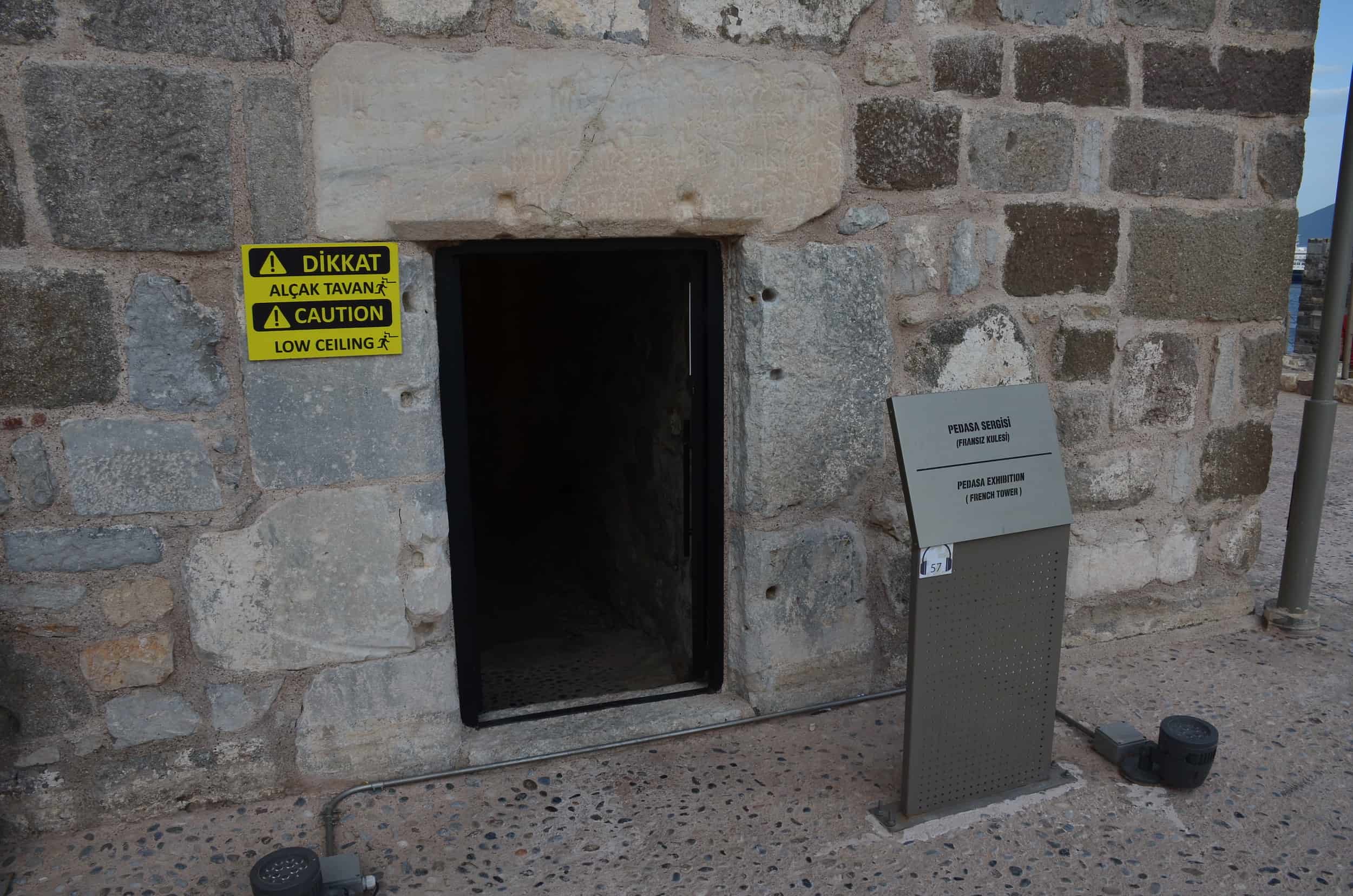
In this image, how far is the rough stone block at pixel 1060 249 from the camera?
261cm

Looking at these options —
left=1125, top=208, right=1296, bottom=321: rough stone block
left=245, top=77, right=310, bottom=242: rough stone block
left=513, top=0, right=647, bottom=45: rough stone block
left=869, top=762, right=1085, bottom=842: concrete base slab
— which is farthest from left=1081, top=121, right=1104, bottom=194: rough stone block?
left=245, top=77, right=310, bottom=242: rough stone block

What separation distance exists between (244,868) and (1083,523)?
7.87ft

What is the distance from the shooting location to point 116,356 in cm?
196

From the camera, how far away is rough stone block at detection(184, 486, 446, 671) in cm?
210

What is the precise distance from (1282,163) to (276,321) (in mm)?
2860

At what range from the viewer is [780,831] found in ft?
6.98

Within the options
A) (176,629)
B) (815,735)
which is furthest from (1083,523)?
(176,629)

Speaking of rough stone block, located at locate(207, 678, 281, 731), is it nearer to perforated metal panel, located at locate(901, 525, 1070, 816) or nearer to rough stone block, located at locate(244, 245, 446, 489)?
rough stone block, located at locate(244, 245, 446, 489)

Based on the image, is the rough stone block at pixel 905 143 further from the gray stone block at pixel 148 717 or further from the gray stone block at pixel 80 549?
the gray stone block at pixel 148 717

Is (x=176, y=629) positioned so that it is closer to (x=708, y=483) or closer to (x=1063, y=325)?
(x=708, y=483)

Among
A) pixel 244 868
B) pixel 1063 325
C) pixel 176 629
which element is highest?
pixel 1063 325

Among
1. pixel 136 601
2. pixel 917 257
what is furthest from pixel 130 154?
pixel 917 257

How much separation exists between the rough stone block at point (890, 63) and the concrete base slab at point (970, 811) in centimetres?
174

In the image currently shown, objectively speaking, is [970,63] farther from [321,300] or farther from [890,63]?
[321,300]
